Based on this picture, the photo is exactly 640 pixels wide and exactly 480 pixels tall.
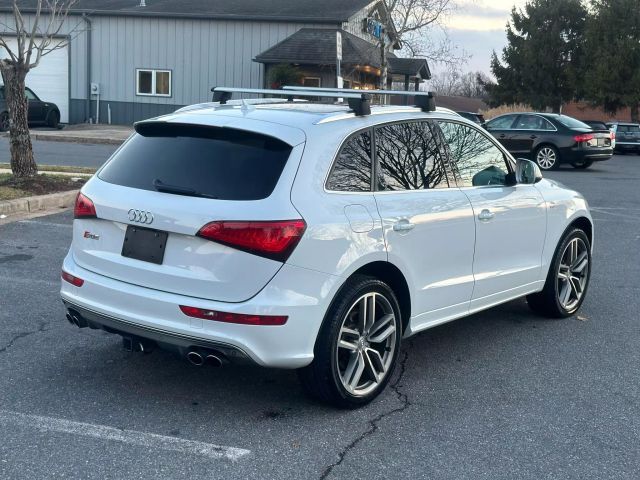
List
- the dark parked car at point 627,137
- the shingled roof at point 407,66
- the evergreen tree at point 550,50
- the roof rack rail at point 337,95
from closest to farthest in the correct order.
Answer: the roof rack rail at point 337,95 → the dark parked car at point 627,137 → the shingled roof at point 407,66 → the evergreen tree at point 550,50

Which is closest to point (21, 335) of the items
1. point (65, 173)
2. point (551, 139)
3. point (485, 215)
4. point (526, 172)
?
point (485, 215)

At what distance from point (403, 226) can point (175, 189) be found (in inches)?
52.2

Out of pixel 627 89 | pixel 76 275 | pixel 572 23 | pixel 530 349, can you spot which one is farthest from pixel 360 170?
pixel 572 23

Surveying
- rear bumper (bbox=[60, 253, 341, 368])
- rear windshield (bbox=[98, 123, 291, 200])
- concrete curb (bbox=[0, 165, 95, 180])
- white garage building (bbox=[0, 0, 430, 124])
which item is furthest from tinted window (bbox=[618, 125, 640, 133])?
rear bumper (bbox=[60, 253, 341, 368])

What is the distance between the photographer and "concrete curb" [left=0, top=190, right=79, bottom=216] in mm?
10602

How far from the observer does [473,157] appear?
591 centimetres

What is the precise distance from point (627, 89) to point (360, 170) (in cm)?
4364

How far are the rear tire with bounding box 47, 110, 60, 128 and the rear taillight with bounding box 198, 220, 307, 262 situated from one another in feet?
94.4

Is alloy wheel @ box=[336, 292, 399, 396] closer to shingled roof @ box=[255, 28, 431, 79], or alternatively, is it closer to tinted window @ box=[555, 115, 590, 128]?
tinted window @ box=[555, 115, 590, 128]

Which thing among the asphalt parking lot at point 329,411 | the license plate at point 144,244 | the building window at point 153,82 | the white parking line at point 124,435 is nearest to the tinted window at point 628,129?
the building window at point 153,82

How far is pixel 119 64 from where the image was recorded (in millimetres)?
34688

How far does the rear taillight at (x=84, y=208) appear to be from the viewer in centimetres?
477

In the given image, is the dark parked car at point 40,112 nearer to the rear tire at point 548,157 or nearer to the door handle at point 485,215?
the rear tire at point 548,157

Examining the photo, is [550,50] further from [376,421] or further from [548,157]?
[376,421]
